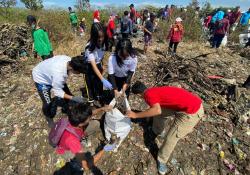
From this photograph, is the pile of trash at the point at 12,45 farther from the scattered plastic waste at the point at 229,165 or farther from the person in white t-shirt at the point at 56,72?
the scattered plastic waste at the point at 229,165

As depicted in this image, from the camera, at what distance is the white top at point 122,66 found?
2932 mm

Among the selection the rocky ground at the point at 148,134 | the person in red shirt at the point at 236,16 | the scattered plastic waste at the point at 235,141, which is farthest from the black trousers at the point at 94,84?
the person in red shirt at the point at 236,16

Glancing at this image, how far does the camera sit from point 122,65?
2961mm

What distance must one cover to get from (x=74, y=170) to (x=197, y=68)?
3768 millimetres

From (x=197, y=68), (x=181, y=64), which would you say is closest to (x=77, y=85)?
(x=181, y=64)

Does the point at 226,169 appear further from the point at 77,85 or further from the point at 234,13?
the point at 234,13

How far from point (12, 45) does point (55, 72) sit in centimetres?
470

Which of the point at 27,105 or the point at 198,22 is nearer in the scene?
the point at 27,105

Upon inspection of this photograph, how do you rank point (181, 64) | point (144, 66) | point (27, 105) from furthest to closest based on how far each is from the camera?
1. point (144, 66)
2. point (181, 64)
3. point (27, 105)

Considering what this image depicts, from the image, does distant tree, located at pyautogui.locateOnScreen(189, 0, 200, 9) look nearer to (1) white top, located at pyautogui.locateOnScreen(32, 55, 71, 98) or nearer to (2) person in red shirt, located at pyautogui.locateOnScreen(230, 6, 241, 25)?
(2) person in red shirt, located at pyautogui.locateOnScreen(230, 6, 241, 25)

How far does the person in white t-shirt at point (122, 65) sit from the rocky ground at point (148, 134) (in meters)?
0.84

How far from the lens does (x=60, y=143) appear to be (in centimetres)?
213

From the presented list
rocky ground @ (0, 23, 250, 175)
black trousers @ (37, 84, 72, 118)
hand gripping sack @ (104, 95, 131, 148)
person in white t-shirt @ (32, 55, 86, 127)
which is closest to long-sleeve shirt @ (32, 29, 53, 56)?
rocky ground @ (0, 23, 250, 175)

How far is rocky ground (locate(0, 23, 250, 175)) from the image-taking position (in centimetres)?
300
